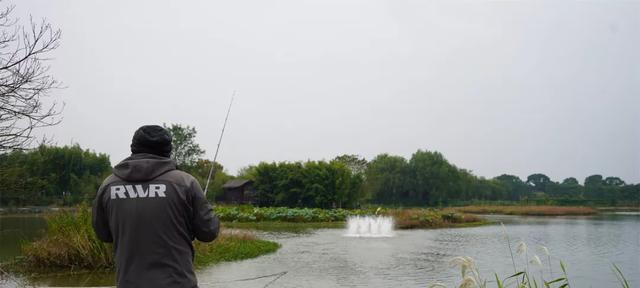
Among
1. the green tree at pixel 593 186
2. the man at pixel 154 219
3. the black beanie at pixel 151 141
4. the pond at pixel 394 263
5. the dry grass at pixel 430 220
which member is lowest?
the pond at pixel 394 263

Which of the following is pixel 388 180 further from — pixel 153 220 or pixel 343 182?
pixel 153 220

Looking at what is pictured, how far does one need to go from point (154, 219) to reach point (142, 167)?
0.98 feet

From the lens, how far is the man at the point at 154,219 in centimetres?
282

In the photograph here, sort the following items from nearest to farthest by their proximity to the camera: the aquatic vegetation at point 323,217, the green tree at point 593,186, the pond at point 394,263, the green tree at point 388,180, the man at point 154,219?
the man at point 154,219, the pond at point 394,263, the aquatic vegetation at point 323,217, the green tree at point 388,180, the green tree at point 593,186

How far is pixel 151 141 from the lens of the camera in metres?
3.00

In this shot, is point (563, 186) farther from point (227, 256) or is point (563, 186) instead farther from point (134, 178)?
point (134, 178)

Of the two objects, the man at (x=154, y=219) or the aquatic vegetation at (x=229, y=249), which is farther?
the aquatic vegetation at (x=229, y=249)

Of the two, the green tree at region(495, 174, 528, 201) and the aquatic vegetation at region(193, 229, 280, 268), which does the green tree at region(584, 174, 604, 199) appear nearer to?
the green tree at region(495, 174, 528, 201)

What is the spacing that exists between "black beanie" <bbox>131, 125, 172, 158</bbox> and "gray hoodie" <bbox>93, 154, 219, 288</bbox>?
76mm

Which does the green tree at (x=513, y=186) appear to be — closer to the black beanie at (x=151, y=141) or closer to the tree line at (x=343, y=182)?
the tree line at (x=343, y=182)

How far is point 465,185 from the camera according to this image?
7575cm

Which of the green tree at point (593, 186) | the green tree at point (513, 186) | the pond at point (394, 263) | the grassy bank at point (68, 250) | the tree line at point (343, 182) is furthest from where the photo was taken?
the green tree at point (513, 186)

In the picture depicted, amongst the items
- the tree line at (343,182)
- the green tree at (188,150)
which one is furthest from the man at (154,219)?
the green tree at (188,150)

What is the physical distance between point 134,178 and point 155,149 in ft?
0.77
